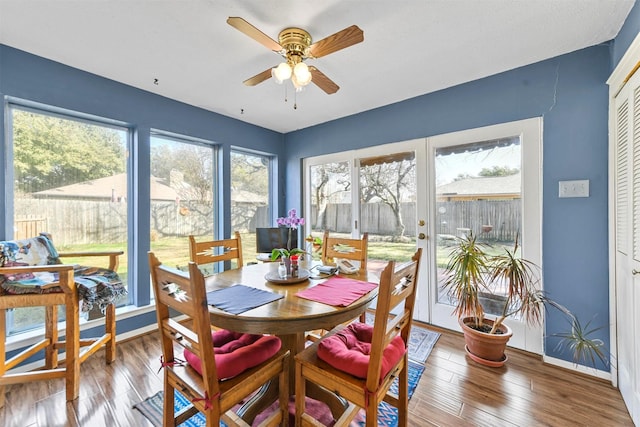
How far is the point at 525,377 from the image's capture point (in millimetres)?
1896

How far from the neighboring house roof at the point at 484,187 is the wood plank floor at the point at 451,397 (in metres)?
1.39

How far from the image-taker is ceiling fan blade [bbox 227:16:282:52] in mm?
1344

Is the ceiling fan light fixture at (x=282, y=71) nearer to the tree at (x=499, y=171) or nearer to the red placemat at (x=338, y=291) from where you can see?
the red placemat at (x=338, y=291)

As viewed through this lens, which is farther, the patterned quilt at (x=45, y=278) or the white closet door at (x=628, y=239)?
the patterned quilt at (x=45, y=278)

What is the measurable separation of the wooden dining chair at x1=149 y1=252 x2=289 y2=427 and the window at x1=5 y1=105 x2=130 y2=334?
1.85m

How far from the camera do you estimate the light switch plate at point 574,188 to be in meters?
1.94

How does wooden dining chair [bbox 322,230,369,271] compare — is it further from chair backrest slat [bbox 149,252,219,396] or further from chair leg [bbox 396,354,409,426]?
chair backrest slat [bbox 149,252,219,396]

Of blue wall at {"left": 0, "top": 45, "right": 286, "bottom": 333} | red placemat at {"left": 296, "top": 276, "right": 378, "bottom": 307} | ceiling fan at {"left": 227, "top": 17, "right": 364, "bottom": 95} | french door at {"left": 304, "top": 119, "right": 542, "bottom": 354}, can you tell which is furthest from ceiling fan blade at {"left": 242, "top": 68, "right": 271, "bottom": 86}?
red placemat at {"left": 296, "top": 276, "right": 378, "bottom": 307}

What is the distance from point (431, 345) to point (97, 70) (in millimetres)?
3770

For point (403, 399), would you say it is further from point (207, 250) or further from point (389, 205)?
point (389, 205)

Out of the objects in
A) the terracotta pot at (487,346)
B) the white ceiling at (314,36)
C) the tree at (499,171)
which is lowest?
the terracotta pot at (487,346)

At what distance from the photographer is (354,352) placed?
1.23 meters

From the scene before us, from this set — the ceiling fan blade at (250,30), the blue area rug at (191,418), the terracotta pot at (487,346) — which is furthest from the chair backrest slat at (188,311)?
the terracotta pot at (487,346)

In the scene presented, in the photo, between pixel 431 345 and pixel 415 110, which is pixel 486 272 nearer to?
pixel 431 345
